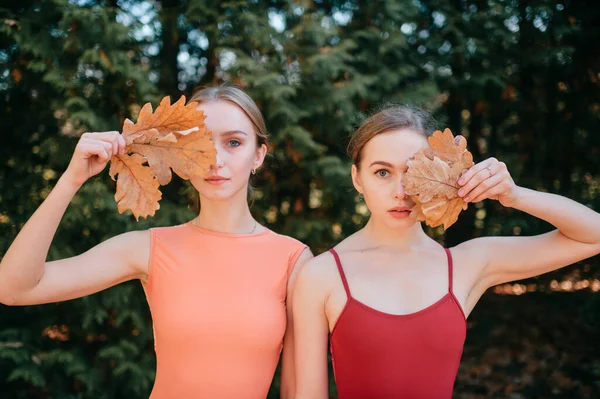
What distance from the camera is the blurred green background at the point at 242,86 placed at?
3803mm

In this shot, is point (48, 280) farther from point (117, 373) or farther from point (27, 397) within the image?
point (27, 397)

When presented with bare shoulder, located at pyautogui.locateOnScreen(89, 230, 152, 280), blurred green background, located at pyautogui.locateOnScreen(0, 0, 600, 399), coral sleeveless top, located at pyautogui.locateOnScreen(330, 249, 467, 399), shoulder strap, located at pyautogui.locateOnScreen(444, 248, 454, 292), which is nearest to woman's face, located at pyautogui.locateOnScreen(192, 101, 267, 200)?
bare shoulder, located at pyautogui.locateOnScreen(89, 230, 152, 280)

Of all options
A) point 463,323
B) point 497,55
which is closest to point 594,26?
point 497,55

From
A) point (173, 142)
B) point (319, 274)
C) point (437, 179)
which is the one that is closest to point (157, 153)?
point (173, 142)

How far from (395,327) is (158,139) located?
1.04 m

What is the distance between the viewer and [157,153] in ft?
6.26

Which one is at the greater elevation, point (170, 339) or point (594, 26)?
point (594, 26)

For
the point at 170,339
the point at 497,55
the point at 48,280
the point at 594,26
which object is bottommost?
the point at 170,339

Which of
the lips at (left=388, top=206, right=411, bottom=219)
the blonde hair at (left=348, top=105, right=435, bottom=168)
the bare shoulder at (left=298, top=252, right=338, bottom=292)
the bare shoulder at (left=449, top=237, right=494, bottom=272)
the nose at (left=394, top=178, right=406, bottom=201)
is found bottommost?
the bare shoulder at (left=298, top=252, right=338, bottom=292)

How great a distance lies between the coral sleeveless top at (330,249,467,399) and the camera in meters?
1.97

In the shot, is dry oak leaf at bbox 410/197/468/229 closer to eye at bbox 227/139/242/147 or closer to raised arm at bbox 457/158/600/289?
raised arm at bbox 457/158/600/289

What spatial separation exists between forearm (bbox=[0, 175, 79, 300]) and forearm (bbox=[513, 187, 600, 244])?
1.55 metres

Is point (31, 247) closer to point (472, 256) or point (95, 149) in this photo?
point (95, 149)

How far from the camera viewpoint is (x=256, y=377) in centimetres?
210
